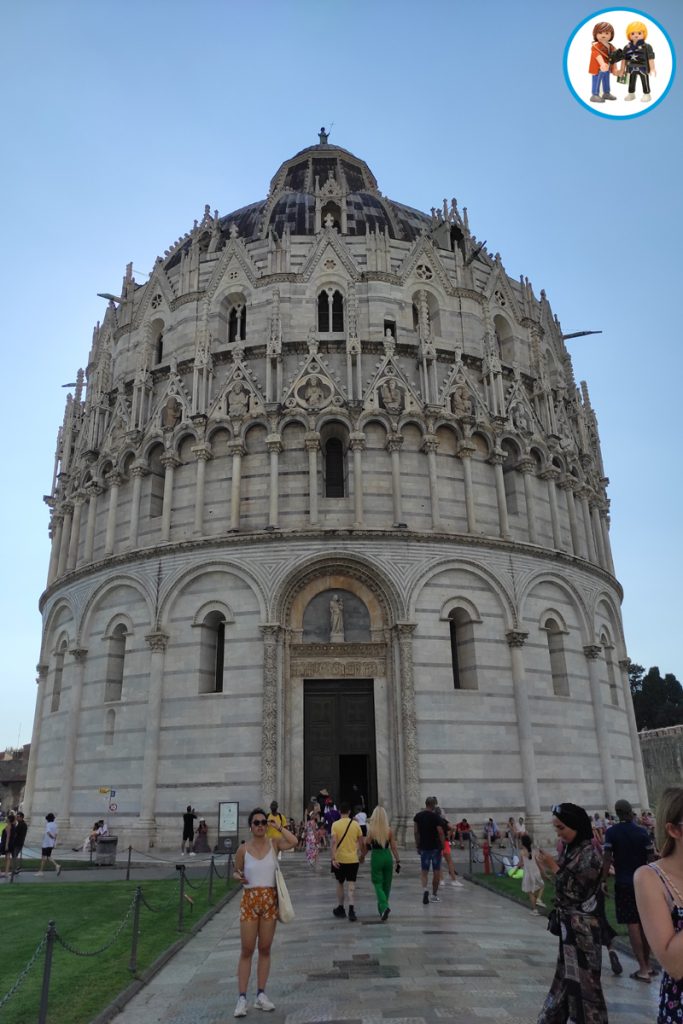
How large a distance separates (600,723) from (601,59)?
20.6 metres

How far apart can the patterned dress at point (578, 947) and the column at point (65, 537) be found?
28.0 m

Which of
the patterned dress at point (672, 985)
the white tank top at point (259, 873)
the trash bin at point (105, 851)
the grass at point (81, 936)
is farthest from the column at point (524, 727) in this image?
the patterned dress at point (672, 985)

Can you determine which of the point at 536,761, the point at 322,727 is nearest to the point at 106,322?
→ the point at 322,727

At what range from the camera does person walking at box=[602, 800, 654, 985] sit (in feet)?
27.7

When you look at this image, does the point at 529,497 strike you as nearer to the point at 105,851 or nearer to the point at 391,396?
the point at 391,396

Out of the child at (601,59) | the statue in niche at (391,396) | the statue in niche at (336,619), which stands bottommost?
the statue in niche at (336,619)

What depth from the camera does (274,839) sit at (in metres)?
8.52

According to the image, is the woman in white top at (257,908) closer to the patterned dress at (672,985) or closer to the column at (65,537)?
the patterned dress at (672,985)

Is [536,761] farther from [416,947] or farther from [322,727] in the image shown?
[416,947]

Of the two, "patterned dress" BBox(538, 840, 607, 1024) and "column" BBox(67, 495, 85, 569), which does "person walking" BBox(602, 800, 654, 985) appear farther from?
"column" BBox(67, 495, 85, 569)

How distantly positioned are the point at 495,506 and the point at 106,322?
20186mm

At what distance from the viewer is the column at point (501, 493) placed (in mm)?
26547

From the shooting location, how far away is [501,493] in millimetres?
27156

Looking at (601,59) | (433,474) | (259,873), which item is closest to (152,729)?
(433,474)
